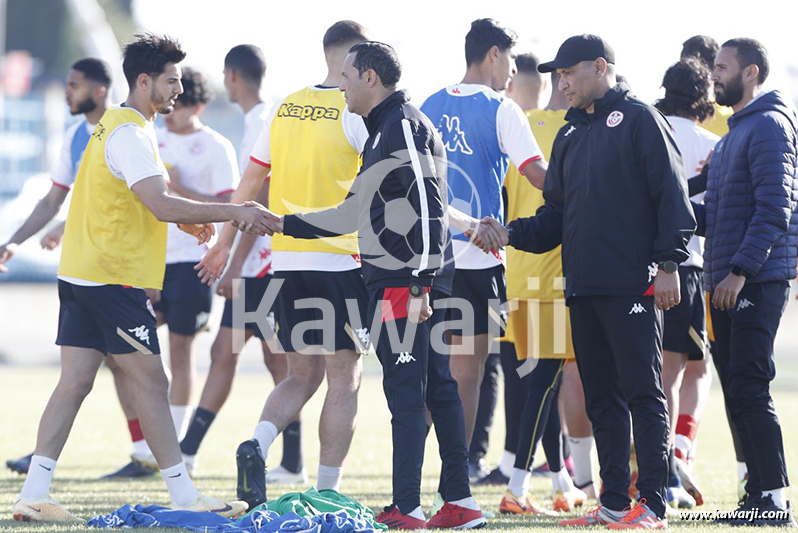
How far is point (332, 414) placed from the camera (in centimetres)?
671

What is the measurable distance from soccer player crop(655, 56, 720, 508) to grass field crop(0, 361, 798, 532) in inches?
13.5

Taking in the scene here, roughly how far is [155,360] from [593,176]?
2.55 metres

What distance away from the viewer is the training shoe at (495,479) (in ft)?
28.0

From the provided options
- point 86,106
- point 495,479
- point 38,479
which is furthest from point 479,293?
point 86,106

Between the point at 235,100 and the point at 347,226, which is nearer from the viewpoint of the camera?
the point at 347,226

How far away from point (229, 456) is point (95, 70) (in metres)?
3.40

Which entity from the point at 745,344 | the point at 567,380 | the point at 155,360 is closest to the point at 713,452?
the point at 567,380

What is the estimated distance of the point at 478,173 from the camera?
7.12 m

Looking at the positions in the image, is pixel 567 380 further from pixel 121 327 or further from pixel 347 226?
pixel 121 327

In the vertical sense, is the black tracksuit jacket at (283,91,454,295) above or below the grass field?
above

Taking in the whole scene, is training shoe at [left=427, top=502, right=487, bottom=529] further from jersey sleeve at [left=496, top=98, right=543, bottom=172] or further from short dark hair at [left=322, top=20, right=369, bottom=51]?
short dark hair at [left=322, top=20, right=369, bottom=51]

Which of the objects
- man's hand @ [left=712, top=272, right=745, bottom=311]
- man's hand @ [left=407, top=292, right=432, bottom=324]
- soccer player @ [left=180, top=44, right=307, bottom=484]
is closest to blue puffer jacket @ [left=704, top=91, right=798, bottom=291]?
man's hand @ [left=712, top=272, right=745, bottom=311]

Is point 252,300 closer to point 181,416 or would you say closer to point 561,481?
point 181,416

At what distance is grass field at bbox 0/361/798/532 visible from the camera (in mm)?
7348
